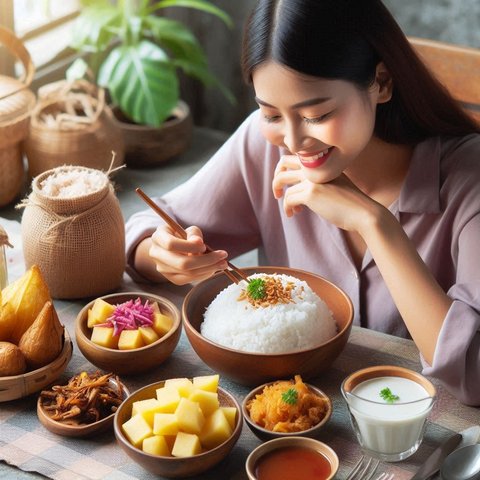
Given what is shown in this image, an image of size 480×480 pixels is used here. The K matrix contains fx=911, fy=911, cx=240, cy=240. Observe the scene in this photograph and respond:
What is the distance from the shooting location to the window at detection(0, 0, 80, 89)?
A: 151 inches

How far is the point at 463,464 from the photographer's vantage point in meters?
1.39

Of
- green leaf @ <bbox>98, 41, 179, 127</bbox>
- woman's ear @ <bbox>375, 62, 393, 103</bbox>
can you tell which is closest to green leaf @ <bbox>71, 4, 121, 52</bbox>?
green leaf @ <bbox>98, 41, 179, 127</bbox>

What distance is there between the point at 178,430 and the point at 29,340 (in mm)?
360

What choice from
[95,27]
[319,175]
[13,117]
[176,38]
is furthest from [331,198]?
[176,38]

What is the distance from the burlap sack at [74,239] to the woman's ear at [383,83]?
0.59m

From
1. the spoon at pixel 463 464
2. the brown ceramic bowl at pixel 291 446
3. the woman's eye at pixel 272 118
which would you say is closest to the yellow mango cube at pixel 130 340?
the brown ceramic bowl at pixel 291 446

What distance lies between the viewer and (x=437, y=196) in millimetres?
1886

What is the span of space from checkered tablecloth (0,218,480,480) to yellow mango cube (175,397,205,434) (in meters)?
0.08

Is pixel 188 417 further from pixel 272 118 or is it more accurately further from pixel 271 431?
pixel 272 118

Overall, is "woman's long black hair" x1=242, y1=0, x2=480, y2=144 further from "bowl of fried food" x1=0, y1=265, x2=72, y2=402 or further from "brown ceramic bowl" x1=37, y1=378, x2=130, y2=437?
"brown ceramic bowl" x1=37, y1=378, x2=130, y2=437

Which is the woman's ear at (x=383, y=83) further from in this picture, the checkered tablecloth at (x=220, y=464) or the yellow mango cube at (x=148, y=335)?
the yellow mango cube at (x=148, y=335)

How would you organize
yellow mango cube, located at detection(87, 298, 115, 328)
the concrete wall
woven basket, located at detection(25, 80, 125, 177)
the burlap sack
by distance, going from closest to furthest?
1. yellow mango cube, located at detection(87, 298, 115, 328)
2. the burlap sack
3. woven basket, located at detection(25, 80, 125, 177)
4. the concrete wall

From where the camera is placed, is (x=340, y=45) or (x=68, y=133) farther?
(x=68, y=133)

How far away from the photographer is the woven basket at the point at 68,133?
3410 millimetres
